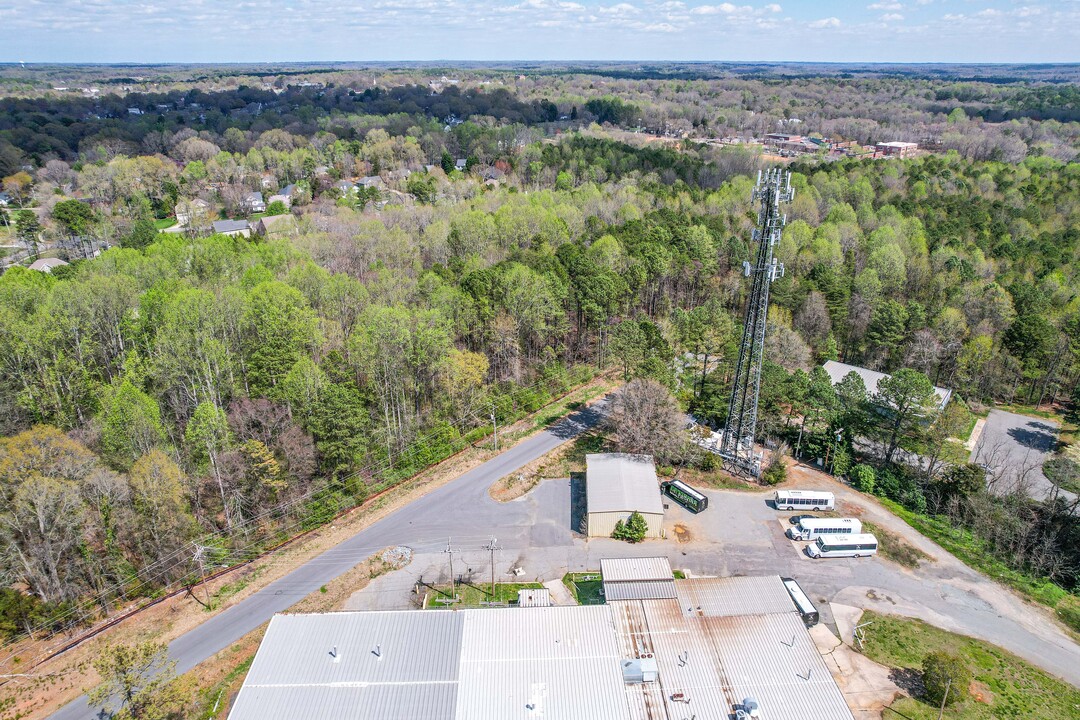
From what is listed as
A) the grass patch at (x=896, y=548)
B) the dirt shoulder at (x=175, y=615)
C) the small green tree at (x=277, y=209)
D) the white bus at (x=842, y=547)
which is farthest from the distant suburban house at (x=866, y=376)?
the small green tree at (x=277, y=209)

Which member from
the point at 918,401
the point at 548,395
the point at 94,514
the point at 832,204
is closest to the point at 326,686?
the point at 94,514

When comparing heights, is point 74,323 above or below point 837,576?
above

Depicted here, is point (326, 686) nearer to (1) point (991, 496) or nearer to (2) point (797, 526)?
(2) point (797, 526)

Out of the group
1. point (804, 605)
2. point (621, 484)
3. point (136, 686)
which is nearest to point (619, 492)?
point (621, 484)

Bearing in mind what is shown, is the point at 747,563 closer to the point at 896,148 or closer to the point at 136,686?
the point at 136,686

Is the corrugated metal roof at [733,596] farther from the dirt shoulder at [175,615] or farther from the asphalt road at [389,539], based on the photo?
the dirt shoulder at [175,615]
